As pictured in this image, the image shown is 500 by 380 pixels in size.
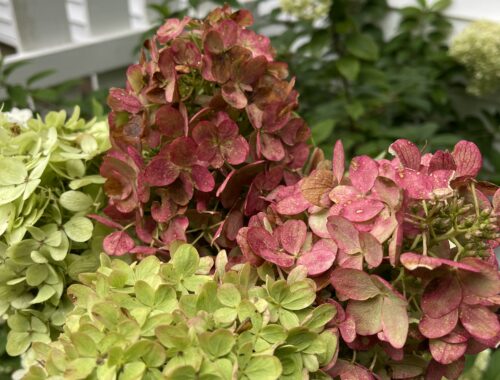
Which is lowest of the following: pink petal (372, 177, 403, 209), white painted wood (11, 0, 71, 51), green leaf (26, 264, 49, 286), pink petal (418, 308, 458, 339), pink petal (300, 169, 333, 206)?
white painted wood (11, 0, 71, 51)

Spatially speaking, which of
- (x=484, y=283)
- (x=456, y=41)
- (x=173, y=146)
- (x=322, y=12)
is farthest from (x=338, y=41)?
(x=484, y=283)

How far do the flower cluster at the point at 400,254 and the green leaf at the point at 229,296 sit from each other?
0.05 m

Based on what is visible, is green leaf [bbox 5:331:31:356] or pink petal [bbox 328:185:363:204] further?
green leaf [bbox 5:331:31:356]

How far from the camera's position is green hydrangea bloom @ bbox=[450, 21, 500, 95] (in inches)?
55.6

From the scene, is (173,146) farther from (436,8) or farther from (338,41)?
(436,8)

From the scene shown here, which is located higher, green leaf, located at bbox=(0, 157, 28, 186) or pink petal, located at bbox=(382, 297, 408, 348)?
pink petal, located at bbox=(382, 297, 408, 348)

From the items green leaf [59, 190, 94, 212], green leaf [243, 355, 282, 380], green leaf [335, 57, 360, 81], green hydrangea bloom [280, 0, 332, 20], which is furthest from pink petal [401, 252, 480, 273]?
green hydrangea bloom [280, 0, 332, 20]

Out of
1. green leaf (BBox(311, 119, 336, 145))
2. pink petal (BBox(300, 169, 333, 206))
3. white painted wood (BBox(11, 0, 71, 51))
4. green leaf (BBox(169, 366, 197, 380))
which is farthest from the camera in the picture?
white painted wood (BBox(11, 0, 71, 51))

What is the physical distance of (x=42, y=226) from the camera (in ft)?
1.75

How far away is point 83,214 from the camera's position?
55 centimetres

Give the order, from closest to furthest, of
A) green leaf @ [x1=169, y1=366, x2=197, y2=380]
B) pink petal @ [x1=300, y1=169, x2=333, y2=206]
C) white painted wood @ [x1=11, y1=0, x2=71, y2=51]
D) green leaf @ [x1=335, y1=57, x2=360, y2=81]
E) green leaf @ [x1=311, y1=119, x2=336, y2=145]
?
green leaf @ [x1=169, y1=366, x2=197, y2=380] < pink petal @ [x1=300, y1=169, x2=333, y2=206] < green leaf @ [x1=311, y1=119, x2=336, y2=145] < green leaf @ [x1=335, y1=57, x2=360, y2=81] < white painted wood @ [x1=11, y1=0, x2=71, y2=51]

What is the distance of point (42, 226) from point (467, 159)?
381 millimetres

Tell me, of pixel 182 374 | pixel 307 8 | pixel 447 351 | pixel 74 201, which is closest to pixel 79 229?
pixel 74 201

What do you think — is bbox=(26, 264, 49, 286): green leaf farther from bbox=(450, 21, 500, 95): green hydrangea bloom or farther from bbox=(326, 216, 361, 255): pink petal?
bbox=(450, 21, 500, 95): green hydrangea bloom
